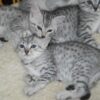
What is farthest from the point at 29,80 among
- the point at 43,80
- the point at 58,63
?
the point at 58,63

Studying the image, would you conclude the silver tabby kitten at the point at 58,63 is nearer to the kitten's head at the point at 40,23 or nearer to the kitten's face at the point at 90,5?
the kitten's head at the point at 40,23

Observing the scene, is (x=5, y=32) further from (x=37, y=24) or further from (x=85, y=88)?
(x=85, y=88)

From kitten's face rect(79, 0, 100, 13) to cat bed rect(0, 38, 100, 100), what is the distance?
2.21 ft

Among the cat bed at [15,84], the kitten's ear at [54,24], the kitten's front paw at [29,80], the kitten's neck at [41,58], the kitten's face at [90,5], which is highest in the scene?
the kitten's face at [90,5]

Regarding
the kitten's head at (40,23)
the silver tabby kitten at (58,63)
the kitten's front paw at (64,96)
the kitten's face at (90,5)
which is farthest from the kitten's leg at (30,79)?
the kitten's face at (90,5)

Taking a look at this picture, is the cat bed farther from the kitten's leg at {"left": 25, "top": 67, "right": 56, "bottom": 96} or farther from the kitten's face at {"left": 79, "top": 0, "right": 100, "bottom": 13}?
the kitten's face at {"left": 79, "top": 0, "right": 100, "bottom": 13}

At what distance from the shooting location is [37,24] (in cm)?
240

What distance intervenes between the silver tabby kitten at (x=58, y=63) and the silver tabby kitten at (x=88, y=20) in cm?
40

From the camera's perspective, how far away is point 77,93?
1.91 metres

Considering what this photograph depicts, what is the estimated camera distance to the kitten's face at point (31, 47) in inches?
80.9

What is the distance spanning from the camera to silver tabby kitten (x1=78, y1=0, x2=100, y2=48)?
249 cm

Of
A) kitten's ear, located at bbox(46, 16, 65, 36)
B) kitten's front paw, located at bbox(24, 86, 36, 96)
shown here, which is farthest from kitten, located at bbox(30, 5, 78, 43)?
kitten's front paw, located at bbox(24, 86, 36, 96)

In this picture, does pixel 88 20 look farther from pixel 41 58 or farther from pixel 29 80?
pixel 29 80

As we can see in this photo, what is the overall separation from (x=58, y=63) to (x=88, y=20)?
630 millimetres
